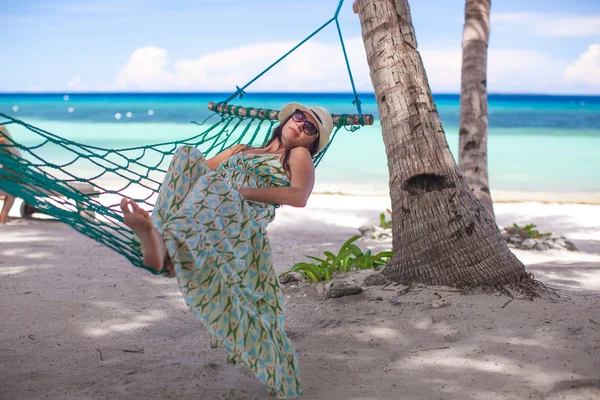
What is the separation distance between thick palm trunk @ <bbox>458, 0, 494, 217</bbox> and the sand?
94 centimetres

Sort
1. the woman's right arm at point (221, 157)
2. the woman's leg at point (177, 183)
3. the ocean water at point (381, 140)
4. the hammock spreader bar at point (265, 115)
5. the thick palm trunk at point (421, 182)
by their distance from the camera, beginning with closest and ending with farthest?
the woman's leg at point (177, 183) → the woman's right arm at point (221, 157) → the thick palm trunk at point (421, 182) → the hammock spreader bar at point (265, 115) → the ocean water at point (381, 140)

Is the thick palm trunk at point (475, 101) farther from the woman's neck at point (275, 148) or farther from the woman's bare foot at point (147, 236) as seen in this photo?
the woman's bare foot at point (147, 236)

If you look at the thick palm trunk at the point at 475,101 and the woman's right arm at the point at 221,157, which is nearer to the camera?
the woman's right arm at the point at 221,157

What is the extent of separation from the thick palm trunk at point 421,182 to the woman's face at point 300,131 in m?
0.52

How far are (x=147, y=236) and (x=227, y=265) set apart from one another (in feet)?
0.91

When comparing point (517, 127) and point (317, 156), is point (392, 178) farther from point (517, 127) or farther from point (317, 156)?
point (517, 127)

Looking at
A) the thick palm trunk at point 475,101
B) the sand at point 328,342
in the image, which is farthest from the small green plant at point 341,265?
the thick palm trunk at point 475,101

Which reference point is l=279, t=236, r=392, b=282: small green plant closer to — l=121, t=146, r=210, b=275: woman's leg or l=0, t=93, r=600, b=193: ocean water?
l=121, t=146, r=210, b=275: woman's leg

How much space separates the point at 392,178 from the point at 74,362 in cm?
137

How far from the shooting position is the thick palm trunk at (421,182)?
8.95ft

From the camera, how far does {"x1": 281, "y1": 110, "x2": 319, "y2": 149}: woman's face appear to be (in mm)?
2385

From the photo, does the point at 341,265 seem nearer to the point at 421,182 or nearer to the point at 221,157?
the point at 421,182

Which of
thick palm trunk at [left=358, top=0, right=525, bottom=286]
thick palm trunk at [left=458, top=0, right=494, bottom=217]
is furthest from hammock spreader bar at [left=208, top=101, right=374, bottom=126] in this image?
thick palm trunk at [left=458, top=0, right=494, bottom=217]

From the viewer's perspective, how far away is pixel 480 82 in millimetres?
4441
